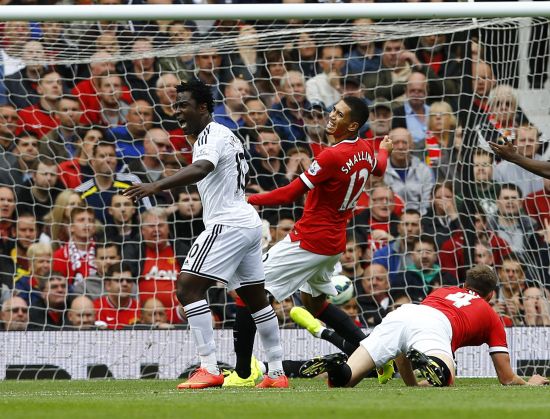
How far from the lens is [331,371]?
24.7 feet

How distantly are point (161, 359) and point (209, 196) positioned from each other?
2969 mm

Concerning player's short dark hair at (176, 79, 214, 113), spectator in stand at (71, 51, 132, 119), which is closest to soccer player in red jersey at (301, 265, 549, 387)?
player's short dark hair at (176, 79, 214, 113)

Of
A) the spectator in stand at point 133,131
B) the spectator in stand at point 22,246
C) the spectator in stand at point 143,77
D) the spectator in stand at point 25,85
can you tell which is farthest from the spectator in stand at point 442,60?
the spectator in stand at point 22,246

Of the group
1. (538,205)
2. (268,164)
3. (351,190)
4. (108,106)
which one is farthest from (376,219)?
(108,106)

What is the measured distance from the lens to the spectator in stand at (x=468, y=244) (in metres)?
11.3

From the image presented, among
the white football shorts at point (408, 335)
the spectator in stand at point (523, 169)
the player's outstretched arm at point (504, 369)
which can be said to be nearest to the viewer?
the white football shorts at point (408, 335)

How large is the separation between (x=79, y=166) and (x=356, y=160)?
387 centimetres

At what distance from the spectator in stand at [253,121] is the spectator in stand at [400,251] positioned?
1776 millimetres

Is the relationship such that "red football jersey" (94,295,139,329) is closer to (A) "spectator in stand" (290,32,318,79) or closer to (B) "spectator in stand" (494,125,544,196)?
(A) "spectator in stand" (290,32,318,79)

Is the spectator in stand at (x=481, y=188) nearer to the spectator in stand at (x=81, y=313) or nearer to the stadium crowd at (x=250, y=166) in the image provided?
the stadium crowd at (x=250, y=166)

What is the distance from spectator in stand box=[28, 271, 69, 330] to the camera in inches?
431

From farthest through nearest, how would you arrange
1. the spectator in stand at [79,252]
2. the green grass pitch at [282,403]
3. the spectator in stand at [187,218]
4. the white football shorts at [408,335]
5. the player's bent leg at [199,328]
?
1. the spectator in stand at [187,218]
2. the spectator in stand at [79,252]
3. the player's bent leg at [199,328]
4. the white football shorts at [408,335]
5. the green grass pitch at [282,403]

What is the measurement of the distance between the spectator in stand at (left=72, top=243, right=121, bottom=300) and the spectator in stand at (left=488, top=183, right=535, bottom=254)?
3.85m

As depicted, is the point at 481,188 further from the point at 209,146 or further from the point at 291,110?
the point at 209,146
